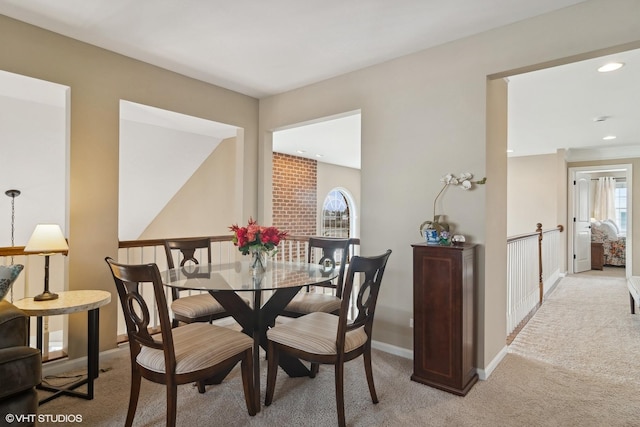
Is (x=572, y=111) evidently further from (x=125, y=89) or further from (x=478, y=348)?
(x=125, y=89)

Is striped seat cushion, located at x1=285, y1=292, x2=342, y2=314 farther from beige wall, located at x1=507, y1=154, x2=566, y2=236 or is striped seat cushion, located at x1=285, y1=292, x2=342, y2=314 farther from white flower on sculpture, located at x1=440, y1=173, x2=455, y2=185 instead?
beige wall, located at x1=507, y1=154, x2=566, y2=236

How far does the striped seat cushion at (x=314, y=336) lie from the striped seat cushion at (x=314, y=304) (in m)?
0.42

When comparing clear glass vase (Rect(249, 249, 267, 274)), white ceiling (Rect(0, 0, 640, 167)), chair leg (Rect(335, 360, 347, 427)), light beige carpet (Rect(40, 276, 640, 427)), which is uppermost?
white ceiling (Rect(0, 0, 640, 167))

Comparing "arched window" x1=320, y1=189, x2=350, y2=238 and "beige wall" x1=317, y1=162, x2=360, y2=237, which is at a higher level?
"beige wall" x1=317, y1=162, x2=360, y2=237

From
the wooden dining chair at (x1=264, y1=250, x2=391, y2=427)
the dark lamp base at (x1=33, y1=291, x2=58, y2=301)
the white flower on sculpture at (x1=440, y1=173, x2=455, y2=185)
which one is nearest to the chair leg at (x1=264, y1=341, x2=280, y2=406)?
the wooden dining chair at (x1=264, y1=250, x2=391, y2=427)

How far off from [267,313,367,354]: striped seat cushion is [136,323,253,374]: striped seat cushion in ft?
0.69

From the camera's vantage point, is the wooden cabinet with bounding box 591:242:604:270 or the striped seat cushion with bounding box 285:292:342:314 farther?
the wooden cabinet with bounding box 591:242:604:270

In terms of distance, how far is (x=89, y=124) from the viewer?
2.83m

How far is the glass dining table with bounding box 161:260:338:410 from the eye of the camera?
2150 mm

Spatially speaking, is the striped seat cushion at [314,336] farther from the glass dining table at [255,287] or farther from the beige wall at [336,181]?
the beige wall at [336,181]

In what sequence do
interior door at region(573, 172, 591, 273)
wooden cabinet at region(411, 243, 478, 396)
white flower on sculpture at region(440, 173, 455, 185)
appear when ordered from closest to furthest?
wooden cabinet at region(411, 243, 478, 396) < white flower on sculpture at region(440, 173, 455, 185) < interior door at region(573, 172, 591, 273)

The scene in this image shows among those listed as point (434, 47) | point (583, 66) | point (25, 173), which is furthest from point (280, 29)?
point (25, 173)

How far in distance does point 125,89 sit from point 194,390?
99.1 inches

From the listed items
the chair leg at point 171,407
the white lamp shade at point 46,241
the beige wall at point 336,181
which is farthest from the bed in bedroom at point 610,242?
the white lamp shade at point 46,241
